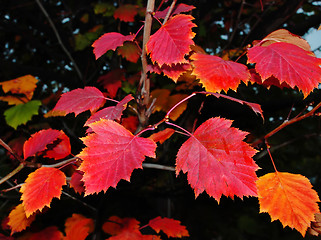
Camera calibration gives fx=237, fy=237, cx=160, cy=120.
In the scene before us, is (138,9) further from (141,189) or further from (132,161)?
(132,161)

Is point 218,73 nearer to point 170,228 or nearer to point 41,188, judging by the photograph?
point 41,188

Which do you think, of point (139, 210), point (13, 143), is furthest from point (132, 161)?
point (139, 210)

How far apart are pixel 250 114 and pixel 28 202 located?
4.96ft

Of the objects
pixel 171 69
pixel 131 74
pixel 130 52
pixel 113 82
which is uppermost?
pixel 171 69

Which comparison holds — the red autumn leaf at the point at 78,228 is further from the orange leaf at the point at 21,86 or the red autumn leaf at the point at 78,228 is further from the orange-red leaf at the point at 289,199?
the orange-red leaf at the point at 289,199

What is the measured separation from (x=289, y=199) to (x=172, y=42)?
0.53 metres

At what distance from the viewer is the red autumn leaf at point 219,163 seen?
0.57 m

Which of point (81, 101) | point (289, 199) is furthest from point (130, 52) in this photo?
point (289, 199)

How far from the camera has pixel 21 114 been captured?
1109 millimetres


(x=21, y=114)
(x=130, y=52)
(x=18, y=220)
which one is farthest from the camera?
(x=130, y=52)

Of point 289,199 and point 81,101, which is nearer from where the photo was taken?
point 289,199

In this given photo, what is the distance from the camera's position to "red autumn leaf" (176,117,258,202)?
0.57 m

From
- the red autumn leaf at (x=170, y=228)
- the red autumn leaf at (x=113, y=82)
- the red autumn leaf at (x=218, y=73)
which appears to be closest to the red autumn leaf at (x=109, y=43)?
the red autumn leaf at (x=218, y=73)

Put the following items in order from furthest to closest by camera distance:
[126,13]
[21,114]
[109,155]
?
1. [126,13]
2. [21,114]
3. [109,155]
